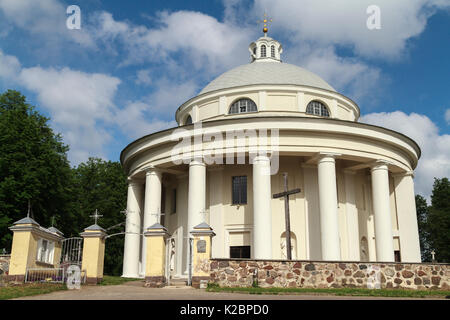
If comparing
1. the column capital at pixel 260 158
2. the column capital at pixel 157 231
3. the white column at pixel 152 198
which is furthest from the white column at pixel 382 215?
the column capital at pixel 157 231

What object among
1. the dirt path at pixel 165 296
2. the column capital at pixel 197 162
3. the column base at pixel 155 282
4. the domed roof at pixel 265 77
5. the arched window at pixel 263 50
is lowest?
the dirt path at pixel 165 296

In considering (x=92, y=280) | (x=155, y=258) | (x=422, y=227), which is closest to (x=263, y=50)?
(x=155, y=258)

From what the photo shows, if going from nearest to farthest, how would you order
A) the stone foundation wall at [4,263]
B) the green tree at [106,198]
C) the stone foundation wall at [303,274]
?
the stone foundation wall at [303,274], the stone foundation wall at [4,263], the green tree at [106,198]

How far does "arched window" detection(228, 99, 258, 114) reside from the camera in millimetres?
25781

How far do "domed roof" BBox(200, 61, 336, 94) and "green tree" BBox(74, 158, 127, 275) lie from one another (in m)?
19.0

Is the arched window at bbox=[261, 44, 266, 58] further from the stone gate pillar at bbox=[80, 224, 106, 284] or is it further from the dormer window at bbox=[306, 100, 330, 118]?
the stone gate pillar at bbox=[80, 224, 106, 284]

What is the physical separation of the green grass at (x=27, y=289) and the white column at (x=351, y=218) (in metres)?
14.4

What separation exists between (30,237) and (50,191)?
14.5m

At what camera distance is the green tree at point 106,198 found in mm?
42969

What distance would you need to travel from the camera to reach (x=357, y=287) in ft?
47.6

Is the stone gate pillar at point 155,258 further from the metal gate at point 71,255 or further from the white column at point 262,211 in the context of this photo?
the white column at point 262,211

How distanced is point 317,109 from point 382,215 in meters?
7.35
